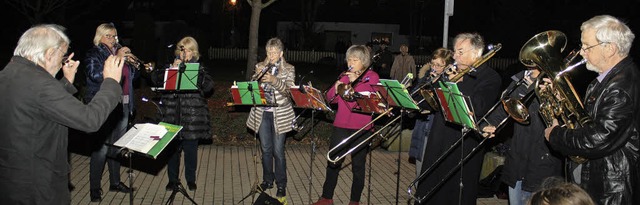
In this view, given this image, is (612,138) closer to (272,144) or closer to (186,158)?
(272,144)

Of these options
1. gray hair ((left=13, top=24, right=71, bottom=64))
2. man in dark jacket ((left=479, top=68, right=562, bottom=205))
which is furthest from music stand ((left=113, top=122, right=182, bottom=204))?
man in dark jacket ((left=479, top=68, right=562, bottom=205))

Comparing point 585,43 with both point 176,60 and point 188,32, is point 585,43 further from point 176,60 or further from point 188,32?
point 188,32

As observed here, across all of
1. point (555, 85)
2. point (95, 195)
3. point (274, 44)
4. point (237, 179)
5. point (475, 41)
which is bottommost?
point (237, 179)

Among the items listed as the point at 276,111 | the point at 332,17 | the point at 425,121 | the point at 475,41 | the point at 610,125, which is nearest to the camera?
the point at 610,125

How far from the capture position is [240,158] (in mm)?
10383

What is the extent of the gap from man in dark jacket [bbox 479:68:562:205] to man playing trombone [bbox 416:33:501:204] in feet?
1.43

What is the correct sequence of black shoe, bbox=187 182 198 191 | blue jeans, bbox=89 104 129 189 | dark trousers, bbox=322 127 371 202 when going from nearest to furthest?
dark trousers, bbox=322 127 371 202 < blue jeans, bbox=89 104 129 189 < black shoe, bbox=187 182 198 191

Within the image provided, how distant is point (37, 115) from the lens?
400cm

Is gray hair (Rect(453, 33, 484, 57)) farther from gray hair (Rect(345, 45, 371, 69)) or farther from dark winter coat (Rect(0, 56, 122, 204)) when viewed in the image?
dark winter coat (Rect(0, 56, 122, 204))

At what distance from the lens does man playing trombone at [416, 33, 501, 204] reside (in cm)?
562

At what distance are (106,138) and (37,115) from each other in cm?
365

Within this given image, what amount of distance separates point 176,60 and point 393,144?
5.18 m

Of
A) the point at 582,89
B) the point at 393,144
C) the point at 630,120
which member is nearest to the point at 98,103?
the point at 630,120

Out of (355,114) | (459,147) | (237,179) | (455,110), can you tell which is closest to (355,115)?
(355,114)
